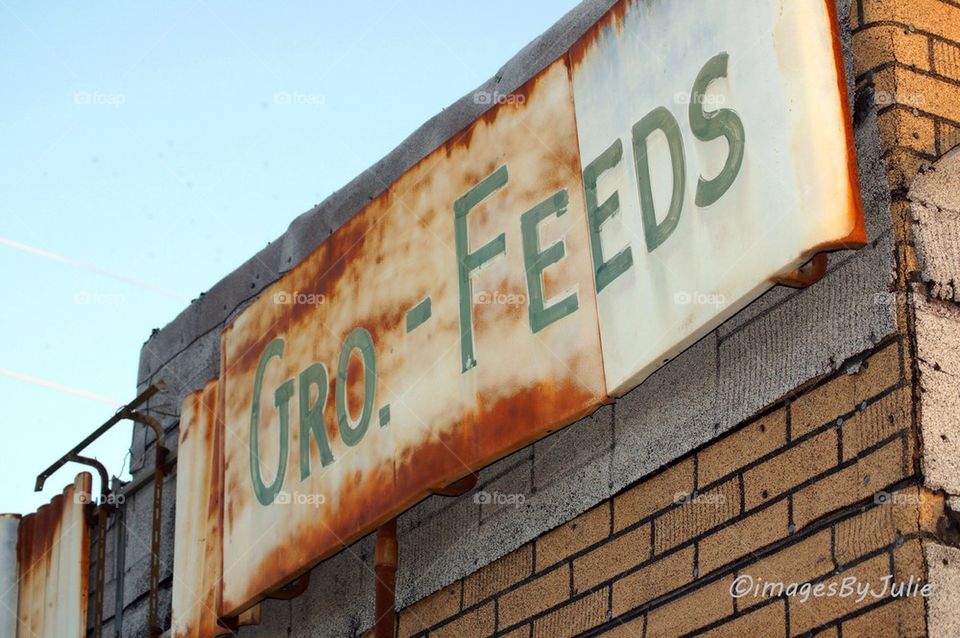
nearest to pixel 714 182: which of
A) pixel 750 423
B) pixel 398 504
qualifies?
pixel 750 423

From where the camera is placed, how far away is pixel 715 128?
4.22 meters

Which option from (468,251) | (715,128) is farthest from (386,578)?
(715,128)

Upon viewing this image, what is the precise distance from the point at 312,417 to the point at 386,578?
68cm

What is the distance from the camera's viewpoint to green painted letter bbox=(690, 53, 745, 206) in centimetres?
413

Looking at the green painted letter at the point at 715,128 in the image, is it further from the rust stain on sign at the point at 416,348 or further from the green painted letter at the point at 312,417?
the green painted letter at the point at 312,417

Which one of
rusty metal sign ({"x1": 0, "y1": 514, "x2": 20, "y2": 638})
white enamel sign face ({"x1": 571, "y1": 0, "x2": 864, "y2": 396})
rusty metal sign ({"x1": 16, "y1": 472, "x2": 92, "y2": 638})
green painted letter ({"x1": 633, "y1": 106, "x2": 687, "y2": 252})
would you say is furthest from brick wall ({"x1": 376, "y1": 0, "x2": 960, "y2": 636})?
rusty metal sign ({"x1": 0, "y1": 514, "x2": 20, "y2": 638})

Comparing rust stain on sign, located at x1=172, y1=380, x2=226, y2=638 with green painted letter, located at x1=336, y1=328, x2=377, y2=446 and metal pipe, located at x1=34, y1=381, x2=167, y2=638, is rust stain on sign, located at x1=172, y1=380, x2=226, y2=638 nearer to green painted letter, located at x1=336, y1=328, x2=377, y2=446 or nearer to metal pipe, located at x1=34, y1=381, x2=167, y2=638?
metal pipe, located at x1=34, y1=381, x2=167, y2=638

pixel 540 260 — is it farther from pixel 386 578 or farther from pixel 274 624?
pixel 274 624

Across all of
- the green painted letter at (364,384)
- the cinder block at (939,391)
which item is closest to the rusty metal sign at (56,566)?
the green painted letter at (364,384)

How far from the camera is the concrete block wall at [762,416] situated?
3.89 metres

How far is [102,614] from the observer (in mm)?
7098

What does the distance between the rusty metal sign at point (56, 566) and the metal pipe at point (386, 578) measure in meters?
2.28

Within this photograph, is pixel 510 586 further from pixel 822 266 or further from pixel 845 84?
pixel 845 84

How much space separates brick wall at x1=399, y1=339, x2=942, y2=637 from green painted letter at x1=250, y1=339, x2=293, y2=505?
1.22 m
